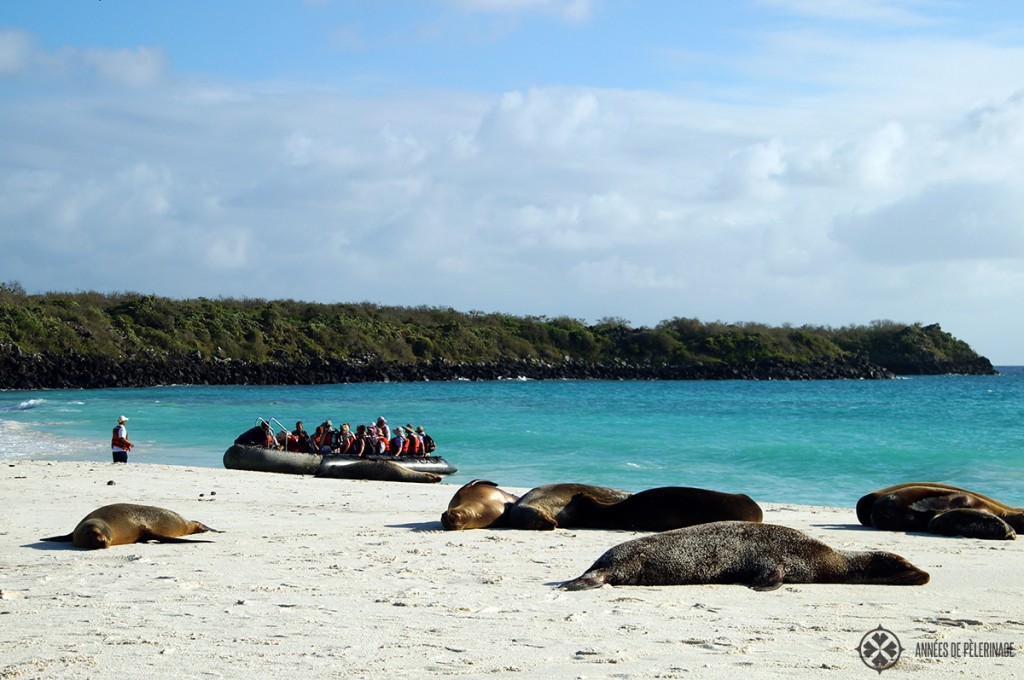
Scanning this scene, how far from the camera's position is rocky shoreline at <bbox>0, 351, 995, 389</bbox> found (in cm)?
6331

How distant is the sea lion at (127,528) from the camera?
9.38 meters

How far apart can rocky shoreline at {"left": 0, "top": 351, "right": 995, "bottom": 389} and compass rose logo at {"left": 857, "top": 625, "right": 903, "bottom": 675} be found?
61995mm

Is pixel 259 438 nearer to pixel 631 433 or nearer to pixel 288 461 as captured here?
pixel 288 461

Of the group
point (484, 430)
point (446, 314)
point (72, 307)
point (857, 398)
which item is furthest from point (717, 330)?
point (484, 430)

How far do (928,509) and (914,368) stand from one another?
94814 millimetres

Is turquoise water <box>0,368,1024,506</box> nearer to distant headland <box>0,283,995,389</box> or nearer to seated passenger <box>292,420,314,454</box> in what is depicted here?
seated passenger <box>292,420,314,454</box>

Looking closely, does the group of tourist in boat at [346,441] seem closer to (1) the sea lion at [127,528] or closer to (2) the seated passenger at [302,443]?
(2) the seated passenger at [302,443]

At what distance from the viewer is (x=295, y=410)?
44.3m

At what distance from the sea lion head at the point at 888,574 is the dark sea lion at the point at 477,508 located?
4439 millimetres

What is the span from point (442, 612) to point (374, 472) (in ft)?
43.2

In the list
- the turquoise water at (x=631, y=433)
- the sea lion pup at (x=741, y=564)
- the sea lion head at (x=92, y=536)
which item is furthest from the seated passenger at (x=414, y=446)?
the sea lion pup at (x=741, y=564)

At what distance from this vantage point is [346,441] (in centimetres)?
2188

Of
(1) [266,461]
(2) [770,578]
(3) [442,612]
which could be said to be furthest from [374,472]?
(3) [442,612]

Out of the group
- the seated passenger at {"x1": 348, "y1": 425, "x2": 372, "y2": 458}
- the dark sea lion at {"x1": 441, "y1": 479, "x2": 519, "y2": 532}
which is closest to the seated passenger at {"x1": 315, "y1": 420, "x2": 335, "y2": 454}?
the seated passenger at {"x1": 348, "y1": 425, "x2": 372, "y2": 458}
